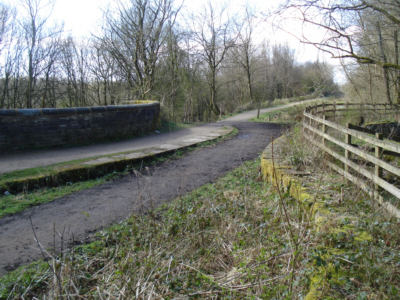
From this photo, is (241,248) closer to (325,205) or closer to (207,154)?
(325,205)

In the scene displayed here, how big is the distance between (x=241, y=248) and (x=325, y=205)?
1.06 meters

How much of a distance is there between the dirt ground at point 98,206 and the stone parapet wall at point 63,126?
265 cm

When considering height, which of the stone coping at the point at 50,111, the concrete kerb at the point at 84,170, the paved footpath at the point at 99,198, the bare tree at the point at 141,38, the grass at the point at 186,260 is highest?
the bare tree at the point at 141,38

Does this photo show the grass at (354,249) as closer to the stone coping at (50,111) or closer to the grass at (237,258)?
the grass at (237,258)

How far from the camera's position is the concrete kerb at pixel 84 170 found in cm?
539

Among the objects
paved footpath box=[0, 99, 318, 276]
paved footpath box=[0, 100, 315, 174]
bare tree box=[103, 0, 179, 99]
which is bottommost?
paved footpath box=[0, 99, 318, 276]

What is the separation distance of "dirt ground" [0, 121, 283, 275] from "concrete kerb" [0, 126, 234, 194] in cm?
50

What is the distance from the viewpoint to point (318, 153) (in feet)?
17.8

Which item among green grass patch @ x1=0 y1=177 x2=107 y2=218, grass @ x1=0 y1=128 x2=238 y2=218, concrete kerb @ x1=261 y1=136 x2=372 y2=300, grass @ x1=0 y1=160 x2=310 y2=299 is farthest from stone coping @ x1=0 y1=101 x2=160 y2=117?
concrete kerb @ x1=261 y1=136 x2=372 y2=300

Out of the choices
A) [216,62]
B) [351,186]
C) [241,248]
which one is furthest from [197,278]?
[216,62]

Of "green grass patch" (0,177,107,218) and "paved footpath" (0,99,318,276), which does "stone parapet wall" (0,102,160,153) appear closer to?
"paved footpath" (0,99,318,276)

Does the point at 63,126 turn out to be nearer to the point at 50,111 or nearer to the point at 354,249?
the point at 50,111

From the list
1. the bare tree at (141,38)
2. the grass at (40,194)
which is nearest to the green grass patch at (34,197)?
the grass at (40,194)

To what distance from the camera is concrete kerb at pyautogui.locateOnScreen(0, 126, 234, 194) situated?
5.39 metres
